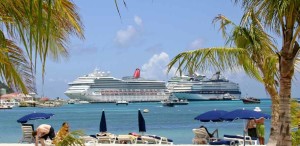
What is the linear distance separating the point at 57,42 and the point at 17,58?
42 centimetres

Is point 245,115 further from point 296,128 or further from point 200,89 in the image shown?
point 200,89

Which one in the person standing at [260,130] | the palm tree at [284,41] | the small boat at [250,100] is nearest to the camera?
the palm tree at [284,41]

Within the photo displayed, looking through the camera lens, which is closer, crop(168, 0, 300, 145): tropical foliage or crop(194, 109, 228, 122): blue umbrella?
crop(168, 0, 300, 145): tropical foliage

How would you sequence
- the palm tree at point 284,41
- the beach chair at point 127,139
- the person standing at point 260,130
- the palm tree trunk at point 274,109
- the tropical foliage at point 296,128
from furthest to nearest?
the beach chair at point 127,139 → the person standing at point 260,130 → the palm tree trunk at point 274,109 → the tropical foliage at point 296,128 → the palm tree at point 284,41

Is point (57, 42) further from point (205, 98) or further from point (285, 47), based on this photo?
point (205, 98)

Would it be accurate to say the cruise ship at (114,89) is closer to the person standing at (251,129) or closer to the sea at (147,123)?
the sea at (147,123)

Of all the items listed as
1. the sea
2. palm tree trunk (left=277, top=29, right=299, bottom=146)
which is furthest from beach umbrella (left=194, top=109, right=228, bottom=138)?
palm tree trunk (left=277, top=29, right=299, bottom=146)

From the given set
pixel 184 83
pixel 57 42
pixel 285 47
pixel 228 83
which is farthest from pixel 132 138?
pixel 228 83

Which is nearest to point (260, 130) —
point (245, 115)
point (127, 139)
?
point (245, 115)

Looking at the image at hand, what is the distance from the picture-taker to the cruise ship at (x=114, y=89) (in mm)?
106000

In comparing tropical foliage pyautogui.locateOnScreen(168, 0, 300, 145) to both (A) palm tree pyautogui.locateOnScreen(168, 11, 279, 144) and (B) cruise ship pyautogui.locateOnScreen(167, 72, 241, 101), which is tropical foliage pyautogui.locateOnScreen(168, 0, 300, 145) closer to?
(A) palm tree pyautogui.locateOnScreen(168, 11, 279, 144)

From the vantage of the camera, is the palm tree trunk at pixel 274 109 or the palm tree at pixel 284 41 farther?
the palm tree trunk at pixel 274 109

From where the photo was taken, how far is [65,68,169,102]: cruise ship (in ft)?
348

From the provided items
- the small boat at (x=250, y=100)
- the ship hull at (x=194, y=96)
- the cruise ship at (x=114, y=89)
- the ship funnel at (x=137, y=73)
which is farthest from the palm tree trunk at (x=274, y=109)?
the small boat at (x=250, y=100)
